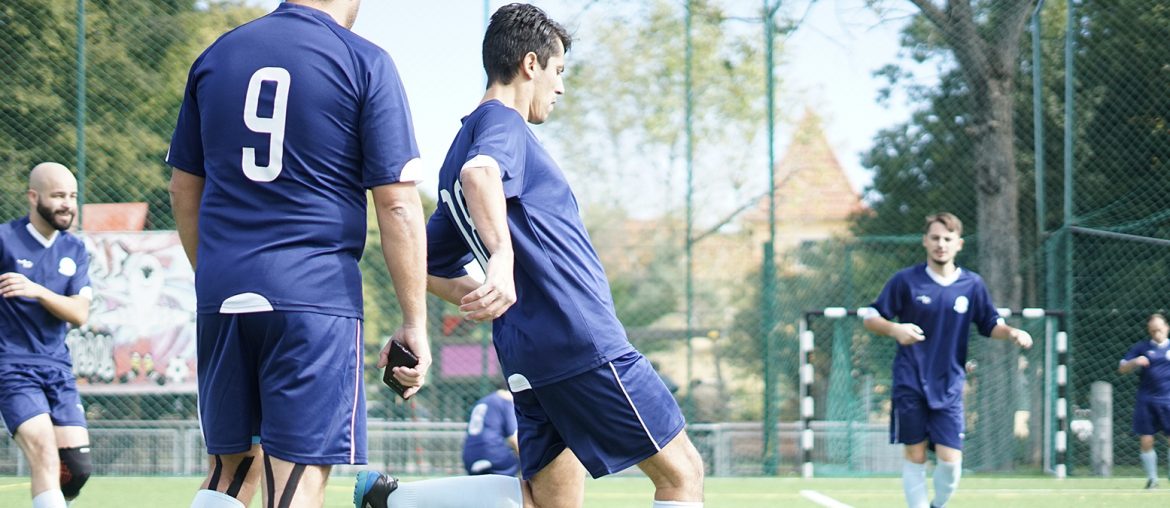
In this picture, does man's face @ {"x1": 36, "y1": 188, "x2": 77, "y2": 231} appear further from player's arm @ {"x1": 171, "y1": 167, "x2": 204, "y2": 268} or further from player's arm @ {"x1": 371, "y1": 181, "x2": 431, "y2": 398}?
player's arm @ {"x1": 371, "y1": 181, "x2": 431, "y2": 398}

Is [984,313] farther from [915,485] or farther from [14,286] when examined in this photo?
[14,286]

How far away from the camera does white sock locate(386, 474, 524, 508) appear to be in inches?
148

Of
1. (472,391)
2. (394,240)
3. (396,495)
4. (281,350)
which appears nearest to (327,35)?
(394,240)

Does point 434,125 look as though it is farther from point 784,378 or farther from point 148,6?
point 784,378

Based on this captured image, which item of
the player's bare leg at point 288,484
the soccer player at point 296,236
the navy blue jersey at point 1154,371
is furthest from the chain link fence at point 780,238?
the player's bare leg at point 288,484

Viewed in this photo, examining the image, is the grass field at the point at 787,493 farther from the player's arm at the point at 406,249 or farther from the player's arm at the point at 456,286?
the player's arm at the point at 406,249

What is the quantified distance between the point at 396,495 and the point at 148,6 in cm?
1201

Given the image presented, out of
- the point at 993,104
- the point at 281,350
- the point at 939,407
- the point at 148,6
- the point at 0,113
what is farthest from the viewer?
A: the point at 993,104

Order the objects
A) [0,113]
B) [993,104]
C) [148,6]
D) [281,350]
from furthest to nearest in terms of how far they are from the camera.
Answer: [993,104]
[148,6]
[0,113]
[281,350]

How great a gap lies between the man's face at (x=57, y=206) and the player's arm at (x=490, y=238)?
10.9 ft

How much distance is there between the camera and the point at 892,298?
301 inches

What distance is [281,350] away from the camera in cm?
287

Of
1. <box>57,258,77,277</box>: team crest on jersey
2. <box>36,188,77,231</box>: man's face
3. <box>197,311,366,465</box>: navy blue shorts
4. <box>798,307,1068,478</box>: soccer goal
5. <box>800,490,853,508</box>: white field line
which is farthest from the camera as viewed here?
<box>798,307,1068,478</box>: soccer goal

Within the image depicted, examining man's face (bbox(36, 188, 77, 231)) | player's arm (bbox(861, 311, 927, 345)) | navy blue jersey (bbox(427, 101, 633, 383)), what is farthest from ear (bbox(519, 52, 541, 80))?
player's arm (bbox(861, 311, 927, 345))
